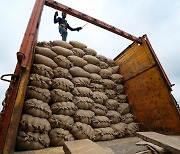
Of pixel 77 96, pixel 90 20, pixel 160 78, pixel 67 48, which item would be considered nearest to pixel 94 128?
pixel 77 96

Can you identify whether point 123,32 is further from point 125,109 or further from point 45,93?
point 45,93

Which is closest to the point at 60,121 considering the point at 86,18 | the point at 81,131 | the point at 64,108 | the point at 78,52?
the point at 64,108

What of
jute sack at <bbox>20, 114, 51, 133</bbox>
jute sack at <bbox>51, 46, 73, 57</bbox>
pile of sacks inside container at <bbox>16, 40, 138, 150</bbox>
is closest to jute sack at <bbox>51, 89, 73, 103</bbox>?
pile of sacks inside container at <bbox>16, 40, 138, 150</bbox>

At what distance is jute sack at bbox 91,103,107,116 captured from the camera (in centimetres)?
213

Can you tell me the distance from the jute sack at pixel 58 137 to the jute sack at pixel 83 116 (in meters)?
0.27

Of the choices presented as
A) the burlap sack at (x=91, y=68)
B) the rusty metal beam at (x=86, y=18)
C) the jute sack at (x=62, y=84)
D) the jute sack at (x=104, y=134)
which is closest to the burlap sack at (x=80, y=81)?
the jute sack at (x=62, y=84)

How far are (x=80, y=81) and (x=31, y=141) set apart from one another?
1078 millimetres

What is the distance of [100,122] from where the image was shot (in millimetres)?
2008

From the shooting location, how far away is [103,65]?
9.30 ft

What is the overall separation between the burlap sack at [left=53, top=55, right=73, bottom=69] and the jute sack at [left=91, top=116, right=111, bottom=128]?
2.90ft

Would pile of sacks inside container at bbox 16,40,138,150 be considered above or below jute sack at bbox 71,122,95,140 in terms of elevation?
above

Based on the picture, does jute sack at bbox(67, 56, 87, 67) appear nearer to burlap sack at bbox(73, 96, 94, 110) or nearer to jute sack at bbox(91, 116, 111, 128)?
→ burlap sack at bbox(73, 96, 94, 110)

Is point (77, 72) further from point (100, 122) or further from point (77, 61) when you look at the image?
point (100, 122)

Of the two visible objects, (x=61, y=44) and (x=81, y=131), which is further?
(x=61, y=44)
